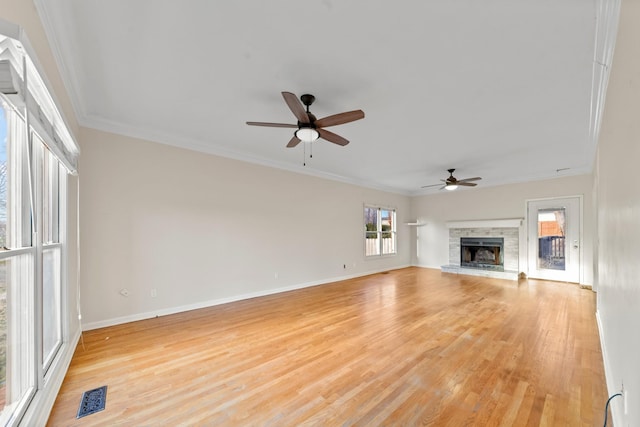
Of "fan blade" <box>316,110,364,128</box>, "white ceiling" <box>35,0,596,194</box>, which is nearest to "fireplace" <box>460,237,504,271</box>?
"white ceiling" <box>35,0,596,194</box>

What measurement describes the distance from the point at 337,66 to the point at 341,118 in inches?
18.6

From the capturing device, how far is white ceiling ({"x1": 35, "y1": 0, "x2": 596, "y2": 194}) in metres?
1.71

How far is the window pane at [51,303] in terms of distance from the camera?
7.02 ft

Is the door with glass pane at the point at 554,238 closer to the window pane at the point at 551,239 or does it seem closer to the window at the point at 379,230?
the window pane at the point at 551,239

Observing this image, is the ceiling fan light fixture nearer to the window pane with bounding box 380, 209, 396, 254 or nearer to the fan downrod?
the fan downrod

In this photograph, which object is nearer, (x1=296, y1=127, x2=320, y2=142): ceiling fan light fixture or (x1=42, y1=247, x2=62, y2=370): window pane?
(x1=42, y1=247, x2=62, y2=370): window pane

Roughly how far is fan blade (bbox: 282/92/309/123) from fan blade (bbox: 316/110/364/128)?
0.17m

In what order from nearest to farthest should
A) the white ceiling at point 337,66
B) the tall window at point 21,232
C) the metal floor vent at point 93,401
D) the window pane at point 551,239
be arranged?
the tall window at point 21,232 → the white ceiling at point 337,66 → the metal floor vent at point 93,401 → the window pane at point 551,239

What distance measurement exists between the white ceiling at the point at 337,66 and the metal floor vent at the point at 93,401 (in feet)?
8.64

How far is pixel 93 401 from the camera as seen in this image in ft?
6.35

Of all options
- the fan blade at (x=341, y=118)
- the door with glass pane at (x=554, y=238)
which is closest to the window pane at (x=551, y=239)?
the door with glass pane at (x=554, y=238)

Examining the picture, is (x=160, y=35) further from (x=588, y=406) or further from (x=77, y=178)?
A: (x=588, y=406)

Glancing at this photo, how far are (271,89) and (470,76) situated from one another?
185cm

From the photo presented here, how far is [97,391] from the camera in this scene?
205cm
